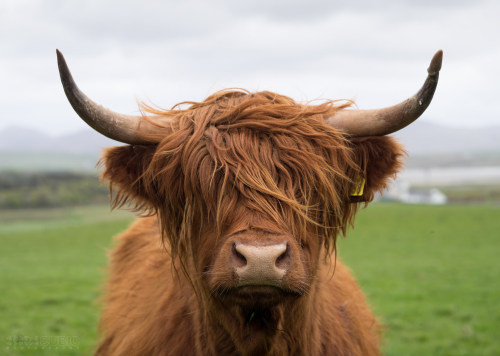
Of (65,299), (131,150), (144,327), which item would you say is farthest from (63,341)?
(131,150)

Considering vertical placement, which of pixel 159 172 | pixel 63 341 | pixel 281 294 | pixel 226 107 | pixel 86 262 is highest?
pixel 226 107

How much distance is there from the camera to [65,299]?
38.1 ft

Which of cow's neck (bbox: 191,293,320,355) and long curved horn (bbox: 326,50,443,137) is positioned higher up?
long curved horn (bbox: 326,50,443,137)

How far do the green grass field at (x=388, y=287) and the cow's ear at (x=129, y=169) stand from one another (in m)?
3.81

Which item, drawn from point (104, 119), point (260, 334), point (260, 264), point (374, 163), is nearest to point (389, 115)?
point (374, 163)

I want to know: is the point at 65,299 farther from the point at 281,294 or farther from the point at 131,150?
the point at 281,294

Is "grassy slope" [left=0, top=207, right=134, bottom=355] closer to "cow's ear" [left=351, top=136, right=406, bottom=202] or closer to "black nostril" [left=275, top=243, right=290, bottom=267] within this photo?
"cow's ear" [left=351, top=136, right=406, bottom=202]

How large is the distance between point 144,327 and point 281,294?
1562 millimetres

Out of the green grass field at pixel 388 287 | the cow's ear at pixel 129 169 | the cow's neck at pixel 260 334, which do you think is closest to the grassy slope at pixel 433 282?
the green grass field at pixel 388 287

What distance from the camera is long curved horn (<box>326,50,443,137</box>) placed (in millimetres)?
2523

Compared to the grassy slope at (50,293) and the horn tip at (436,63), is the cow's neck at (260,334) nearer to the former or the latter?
the horn tip at (436,63)

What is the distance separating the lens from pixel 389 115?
2846 mm

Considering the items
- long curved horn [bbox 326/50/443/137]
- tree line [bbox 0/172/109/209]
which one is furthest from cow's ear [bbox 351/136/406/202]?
tree line [bbox 0/172/109/209]

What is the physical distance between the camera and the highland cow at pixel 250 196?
2.48 meters
